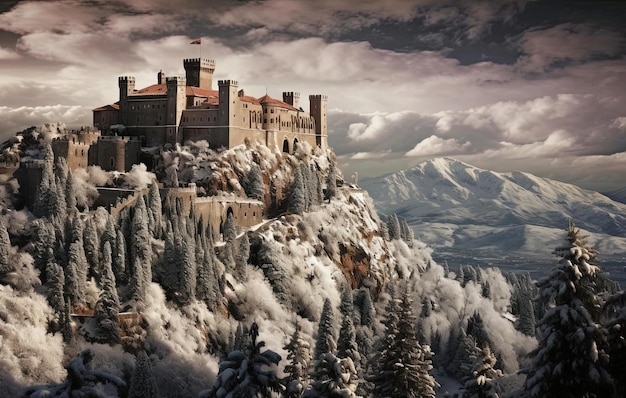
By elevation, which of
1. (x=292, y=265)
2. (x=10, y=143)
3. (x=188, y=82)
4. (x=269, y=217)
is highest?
(x=188, y=82)

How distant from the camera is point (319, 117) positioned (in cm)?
17038

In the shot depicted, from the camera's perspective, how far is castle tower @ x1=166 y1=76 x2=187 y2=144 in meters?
143

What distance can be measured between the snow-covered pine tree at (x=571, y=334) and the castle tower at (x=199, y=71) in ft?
430

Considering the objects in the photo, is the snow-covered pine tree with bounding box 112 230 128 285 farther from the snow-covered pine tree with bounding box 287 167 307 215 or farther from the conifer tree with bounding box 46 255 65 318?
the snow-covered pine tree with bounding box 287 167 307 215

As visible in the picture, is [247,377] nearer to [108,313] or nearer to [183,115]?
[108,313]

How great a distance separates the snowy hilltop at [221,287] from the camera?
8053 cm

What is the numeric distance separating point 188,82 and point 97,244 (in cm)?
6203

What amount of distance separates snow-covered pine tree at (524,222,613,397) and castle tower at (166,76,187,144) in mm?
118131

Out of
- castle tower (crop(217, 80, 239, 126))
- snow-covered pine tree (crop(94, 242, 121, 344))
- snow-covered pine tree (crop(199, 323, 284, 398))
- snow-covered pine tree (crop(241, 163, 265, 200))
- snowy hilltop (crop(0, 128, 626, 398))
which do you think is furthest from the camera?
castle tower (crop(217, 80, 239, 126))

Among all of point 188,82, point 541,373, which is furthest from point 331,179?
point 541,373

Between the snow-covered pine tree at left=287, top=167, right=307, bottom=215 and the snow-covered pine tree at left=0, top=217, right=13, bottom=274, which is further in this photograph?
the snow-covered pine tree at left=287, top=167, right=307, bottom=215

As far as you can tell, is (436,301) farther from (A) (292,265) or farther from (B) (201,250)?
(B) (201,250)

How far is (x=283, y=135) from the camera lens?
157750 mm

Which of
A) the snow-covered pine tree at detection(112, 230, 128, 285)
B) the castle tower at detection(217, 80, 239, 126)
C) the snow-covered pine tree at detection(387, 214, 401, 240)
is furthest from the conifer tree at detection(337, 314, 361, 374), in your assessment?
the snow-covered pine tree at detection(387, 214, 401, 240)
